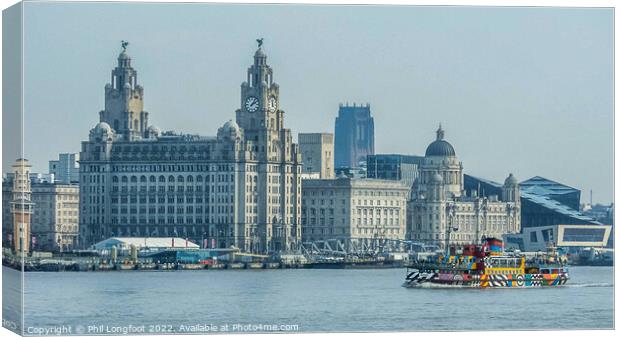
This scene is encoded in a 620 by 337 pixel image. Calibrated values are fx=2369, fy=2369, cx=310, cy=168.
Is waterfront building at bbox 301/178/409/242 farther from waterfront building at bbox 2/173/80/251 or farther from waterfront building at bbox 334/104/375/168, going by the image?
waterfront building at bbox 2/173/80/251

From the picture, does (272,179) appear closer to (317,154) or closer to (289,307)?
(317,154)

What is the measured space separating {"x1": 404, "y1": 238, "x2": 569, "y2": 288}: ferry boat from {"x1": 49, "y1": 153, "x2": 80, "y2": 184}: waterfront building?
40.2ft

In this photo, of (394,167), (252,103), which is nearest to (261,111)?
(252,103)

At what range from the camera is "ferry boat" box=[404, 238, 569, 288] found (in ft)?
156

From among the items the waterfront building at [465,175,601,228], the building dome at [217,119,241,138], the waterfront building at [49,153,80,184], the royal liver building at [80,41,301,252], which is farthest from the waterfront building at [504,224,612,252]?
the waterfront building at [49,153,80,184]

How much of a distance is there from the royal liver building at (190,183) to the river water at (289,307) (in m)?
20.4

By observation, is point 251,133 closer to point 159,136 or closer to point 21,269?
point 159,136

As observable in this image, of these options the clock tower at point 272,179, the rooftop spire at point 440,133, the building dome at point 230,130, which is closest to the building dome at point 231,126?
the building dome at point 230,130

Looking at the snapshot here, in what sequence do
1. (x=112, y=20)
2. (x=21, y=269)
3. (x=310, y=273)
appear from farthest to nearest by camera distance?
(x=310, y=273), (x=112, y=20), (x=21, y=269)

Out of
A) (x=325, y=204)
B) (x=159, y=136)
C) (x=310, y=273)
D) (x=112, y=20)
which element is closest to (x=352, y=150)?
(x=325, y=204)

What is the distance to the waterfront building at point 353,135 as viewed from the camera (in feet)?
182

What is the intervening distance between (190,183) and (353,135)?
591cm

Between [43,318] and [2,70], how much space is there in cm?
353

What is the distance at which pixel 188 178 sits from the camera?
242ft
